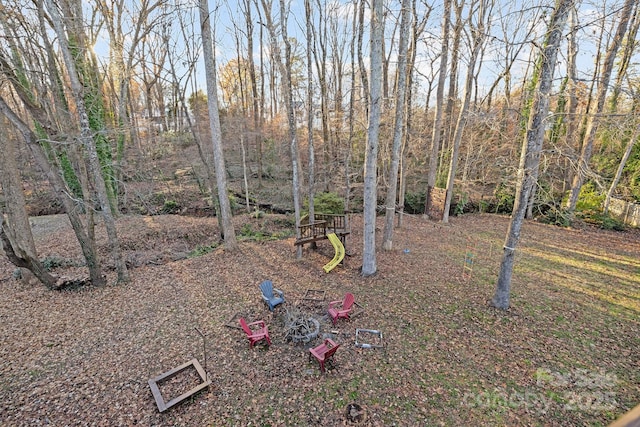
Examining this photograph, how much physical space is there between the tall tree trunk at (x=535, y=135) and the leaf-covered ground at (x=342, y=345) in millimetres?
868

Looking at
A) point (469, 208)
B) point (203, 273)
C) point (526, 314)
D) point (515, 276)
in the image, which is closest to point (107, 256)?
point (203, 273)

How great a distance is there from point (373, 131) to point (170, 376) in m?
6.68

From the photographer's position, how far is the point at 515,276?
25.9 feet

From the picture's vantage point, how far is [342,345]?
509cm

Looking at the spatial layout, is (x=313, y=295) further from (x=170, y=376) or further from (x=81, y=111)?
(x=81, y=111)

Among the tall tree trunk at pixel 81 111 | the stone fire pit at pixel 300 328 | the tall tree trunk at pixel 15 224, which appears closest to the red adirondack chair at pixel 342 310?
the stone fire pit at pixel 300 328

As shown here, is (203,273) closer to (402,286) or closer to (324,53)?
(402,286)

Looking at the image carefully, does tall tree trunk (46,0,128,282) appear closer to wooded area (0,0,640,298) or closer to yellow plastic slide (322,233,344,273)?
wooded area (0,0,640,298)

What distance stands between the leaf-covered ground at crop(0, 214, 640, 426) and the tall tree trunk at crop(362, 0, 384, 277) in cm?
81

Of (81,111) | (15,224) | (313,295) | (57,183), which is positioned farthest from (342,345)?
(15,224)

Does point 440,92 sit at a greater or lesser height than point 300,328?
greater

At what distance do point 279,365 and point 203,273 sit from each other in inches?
180

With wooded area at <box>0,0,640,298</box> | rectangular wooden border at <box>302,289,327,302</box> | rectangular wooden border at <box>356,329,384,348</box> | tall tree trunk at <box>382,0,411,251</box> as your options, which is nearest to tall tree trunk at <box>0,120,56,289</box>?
wooded area at <box>0,0,640,298</box>

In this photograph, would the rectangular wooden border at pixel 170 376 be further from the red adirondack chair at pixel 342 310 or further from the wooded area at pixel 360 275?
the red adirondack chair at pixel 342 310
